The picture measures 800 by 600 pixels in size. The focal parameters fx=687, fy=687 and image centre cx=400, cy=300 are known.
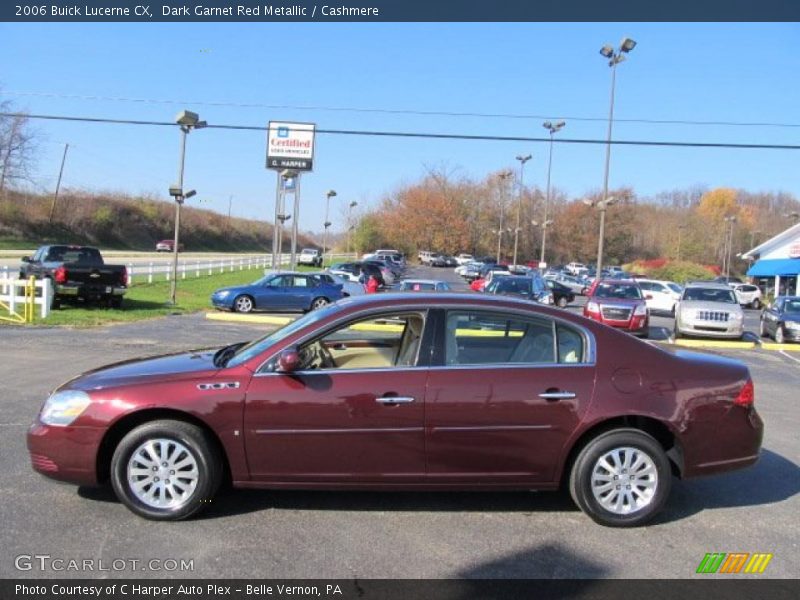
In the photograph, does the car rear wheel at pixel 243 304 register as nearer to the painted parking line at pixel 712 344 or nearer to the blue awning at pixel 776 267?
the painted parking line at pixel 712 344

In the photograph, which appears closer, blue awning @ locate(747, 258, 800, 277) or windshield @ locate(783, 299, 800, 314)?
windshield @ locate(783, 299, 800, 314)

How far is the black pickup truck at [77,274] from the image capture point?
18.6 meters

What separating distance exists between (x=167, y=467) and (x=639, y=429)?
3252 millimetres

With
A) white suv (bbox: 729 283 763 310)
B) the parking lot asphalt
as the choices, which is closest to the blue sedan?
the parking lot asphalt

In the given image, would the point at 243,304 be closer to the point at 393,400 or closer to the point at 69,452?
the point at 69,452

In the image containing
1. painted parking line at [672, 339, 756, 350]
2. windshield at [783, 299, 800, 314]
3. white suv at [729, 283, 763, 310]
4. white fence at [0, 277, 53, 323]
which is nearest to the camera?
white fence at [0, 277, 53, 323]

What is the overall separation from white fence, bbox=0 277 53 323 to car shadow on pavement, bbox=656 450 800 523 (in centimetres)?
1543

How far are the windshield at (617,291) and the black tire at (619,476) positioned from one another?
16312mm

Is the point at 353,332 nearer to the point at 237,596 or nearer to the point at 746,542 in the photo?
the point at 237,596

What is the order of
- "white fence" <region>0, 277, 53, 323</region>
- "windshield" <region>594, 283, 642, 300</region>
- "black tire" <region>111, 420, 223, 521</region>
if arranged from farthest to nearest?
"windshield" <region>594, 283, 642, 300</region> < "white fence" <region>0, 277, 53, 323</region> < "black tire" <region>111, 420, 223, 521</region>

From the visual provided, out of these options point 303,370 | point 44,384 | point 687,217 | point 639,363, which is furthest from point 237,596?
point 687,217

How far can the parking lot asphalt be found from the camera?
4.02 m

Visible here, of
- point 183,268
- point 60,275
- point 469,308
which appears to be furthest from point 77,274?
point 469,308

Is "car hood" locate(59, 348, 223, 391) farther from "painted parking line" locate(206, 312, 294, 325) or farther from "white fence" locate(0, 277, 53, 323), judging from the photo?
"painted parking line" locate(206, 312, 294, 325)
